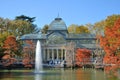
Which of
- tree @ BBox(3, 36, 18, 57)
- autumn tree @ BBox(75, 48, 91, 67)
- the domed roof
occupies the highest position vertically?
the domed roof

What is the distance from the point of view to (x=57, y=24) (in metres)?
76.9

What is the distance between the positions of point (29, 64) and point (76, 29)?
3730 cm

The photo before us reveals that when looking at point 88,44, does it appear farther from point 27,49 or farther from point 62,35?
point 27,49

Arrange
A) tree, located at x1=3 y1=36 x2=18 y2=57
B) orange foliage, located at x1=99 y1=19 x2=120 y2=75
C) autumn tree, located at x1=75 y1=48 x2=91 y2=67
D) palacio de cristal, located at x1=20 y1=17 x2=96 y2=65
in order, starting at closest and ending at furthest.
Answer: orange foliage, located at x1=99 y1=19 x2=120 y2=75 < tree, located at x1=3 y1=36 x2=18 y2=57 < autumn tree, located at x1=75 y1=48 x2=91 y2=67 < palacio de cristal, located at x1=20 y1=17 x2=96 y2=65

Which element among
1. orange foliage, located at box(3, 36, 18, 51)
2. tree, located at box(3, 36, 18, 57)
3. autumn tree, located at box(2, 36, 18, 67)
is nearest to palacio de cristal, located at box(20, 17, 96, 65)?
autumn tree, located at box(2, 36, 18, 67)

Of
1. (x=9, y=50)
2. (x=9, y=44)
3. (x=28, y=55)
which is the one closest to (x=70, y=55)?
Answer: (x=28, y=55)

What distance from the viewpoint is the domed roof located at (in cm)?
7612

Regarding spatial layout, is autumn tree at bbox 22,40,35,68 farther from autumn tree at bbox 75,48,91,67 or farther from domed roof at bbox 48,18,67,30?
domed roof at bbox 48,18,67,30

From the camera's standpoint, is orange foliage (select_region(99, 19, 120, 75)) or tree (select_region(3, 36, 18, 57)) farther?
tree (select_region(3, 36, 18, 57))

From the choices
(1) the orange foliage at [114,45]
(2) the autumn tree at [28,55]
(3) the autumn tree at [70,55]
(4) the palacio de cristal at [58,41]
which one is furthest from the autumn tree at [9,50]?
(1) the orange foliage at [114,45]

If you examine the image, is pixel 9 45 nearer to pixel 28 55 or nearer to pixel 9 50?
pixel 9 50

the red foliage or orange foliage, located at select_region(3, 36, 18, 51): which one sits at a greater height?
orange foliage, located at select_region(3, 36, 18, 51)

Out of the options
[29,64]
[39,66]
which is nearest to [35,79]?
[39,66]

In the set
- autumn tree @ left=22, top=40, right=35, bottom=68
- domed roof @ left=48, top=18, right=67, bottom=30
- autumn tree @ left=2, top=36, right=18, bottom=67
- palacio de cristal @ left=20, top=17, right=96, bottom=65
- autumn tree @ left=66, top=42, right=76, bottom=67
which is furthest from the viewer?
domed roof @ left=48, top=18, right=67, bottom=30
